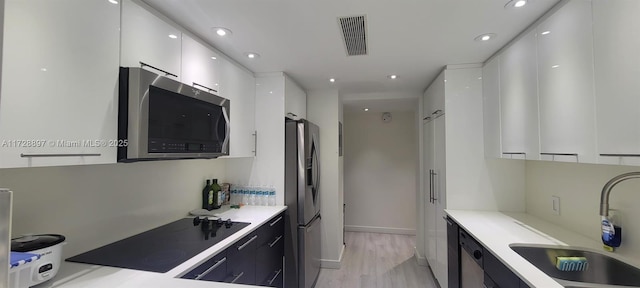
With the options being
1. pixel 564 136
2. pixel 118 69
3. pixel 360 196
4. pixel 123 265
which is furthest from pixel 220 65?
pixel 360 196

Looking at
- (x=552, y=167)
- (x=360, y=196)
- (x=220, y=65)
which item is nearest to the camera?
(x=552, y=167)

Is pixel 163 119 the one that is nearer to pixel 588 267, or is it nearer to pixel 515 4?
pixel 515 4

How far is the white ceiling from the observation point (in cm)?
149

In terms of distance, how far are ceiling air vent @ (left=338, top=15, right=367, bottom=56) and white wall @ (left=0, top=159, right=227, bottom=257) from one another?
1.66 metres

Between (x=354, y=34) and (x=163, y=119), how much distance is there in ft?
4.37

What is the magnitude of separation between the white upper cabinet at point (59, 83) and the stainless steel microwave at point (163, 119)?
56 mm

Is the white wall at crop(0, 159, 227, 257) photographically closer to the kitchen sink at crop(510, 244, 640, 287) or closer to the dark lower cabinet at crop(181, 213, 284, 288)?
the dark lower cabinet at crop(181, 213, 284, 288)

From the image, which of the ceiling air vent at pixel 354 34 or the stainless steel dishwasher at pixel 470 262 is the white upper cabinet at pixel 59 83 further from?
the stainless steel dishwasher at pixel 470 262

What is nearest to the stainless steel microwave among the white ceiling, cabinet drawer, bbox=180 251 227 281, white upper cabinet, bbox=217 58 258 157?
white upper cabinet, bbox=217 58 258 157

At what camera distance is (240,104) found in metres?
2.46

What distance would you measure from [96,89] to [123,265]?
0.85 metres

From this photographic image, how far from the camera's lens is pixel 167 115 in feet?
4.82

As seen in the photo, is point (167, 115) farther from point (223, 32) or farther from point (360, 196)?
point (360, 196)

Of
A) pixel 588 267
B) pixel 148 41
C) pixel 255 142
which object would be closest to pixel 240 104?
pixel 255 142
